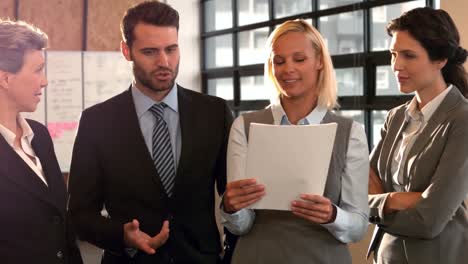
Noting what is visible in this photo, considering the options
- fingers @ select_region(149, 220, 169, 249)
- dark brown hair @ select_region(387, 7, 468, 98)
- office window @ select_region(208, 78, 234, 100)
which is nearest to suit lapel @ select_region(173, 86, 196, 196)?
fingers @ select_region(149, 220, 169, 249)

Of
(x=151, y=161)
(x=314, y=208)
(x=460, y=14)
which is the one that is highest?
(x=460, y=14)

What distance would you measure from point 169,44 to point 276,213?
2.23ft

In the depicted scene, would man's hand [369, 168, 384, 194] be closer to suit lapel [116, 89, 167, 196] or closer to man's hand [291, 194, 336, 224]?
man's hand [291, 194, 336, 224]

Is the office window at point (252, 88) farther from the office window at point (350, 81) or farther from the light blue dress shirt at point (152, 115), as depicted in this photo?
the light blue dress shirt at point (152, 115)

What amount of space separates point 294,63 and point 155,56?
503 millimetres

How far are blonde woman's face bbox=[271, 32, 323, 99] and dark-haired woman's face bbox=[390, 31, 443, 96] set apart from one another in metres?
0.48

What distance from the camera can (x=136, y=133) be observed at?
211 cm

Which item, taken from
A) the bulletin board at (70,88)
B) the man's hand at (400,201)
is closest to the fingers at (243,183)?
the man's hand at (400,201)

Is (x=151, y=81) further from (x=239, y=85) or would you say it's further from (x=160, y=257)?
(x=239, y=85)

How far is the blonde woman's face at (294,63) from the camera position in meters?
1.87

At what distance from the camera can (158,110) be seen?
216cm

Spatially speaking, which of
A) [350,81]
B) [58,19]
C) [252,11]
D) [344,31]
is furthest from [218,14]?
[350,81]

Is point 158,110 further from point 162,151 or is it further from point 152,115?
point 162,151

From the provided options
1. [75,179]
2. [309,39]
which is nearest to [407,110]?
[309,39]
